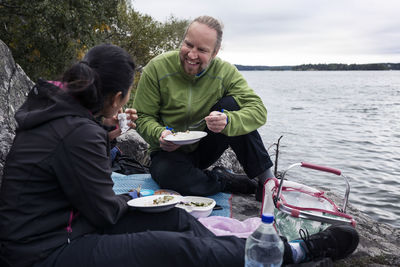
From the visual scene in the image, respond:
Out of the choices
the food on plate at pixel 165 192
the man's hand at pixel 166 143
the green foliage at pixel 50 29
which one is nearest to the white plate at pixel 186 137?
the man's hand at pixel 166 143

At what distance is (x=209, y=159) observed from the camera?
426 centimetres

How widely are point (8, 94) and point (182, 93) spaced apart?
1.83 m

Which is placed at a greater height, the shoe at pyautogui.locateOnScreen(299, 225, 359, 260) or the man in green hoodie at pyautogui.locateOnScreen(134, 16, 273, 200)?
the man in green hoodie at pyautogui.locateOnScreen(134, 16, 273, 200)

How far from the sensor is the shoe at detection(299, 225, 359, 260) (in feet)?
8.70

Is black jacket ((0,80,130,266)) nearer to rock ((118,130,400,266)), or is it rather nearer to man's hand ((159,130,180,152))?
man's hand ((159,130,180,152))

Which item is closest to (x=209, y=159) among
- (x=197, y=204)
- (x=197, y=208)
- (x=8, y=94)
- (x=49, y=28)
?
(x=197, y=204)

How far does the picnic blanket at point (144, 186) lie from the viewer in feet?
12.7

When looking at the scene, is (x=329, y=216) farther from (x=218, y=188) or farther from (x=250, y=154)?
(x=218, y=188)

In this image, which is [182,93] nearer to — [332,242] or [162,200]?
[162,200]

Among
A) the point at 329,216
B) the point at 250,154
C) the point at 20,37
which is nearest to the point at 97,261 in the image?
the point at 329,216

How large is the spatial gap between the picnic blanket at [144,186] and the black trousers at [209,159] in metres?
0.13

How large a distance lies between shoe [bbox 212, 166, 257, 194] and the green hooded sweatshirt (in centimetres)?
67

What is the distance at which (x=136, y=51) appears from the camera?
53.5 ft

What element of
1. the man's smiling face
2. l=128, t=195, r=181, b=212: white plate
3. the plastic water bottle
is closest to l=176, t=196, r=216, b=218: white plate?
l=128, t=195, r=181, b=212: white plate
